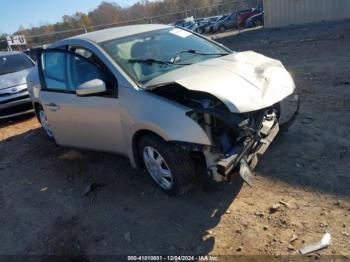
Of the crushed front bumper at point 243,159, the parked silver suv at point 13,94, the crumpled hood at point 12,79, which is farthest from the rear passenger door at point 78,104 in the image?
the crumpled hood at point 12,79

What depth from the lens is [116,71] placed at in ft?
14.4

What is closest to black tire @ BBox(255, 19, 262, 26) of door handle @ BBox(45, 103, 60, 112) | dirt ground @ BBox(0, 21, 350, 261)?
dirt ground @ BBox(0, 21, 350, 261)

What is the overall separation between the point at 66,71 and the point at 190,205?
8.11 ft

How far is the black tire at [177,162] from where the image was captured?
12.9 feet

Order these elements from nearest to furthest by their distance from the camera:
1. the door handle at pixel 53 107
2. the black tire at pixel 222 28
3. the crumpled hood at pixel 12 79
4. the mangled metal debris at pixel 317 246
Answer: the mangled metal debris at pixel 317 246 → the door handle at pixel 53 107 → the crumpled hood at pixel 12 79 → the black tire at pixel 222 28

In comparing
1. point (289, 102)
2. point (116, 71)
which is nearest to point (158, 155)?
point (116, 71)

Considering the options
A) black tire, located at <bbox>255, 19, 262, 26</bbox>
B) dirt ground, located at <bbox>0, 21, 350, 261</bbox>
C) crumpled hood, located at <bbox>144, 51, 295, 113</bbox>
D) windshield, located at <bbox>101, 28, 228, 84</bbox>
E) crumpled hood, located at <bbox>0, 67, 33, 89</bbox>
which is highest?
windshield, located at <bbox>101, 28, 228, 84</bbox>

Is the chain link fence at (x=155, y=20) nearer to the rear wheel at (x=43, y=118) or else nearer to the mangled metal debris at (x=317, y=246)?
the rear wheel at (x=43, y=118)

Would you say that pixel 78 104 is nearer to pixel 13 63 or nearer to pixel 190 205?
pixel 190 205

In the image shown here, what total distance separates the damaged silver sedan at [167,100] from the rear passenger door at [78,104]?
0.04 ft

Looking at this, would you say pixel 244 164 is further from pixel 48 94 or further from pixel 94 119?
pixel 48 94

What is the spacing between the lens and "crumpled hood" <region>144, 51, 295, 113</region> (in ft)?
12.1

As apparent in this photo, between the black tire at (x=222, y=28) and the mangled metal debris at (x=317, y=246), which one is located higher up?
the mangled metal debris at (x=317, y=246)

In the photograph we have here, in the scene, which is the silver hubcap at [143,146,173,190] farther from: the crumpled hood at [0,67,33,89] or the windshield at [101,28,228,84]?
the crumpled hood at [0,67,33,89]
